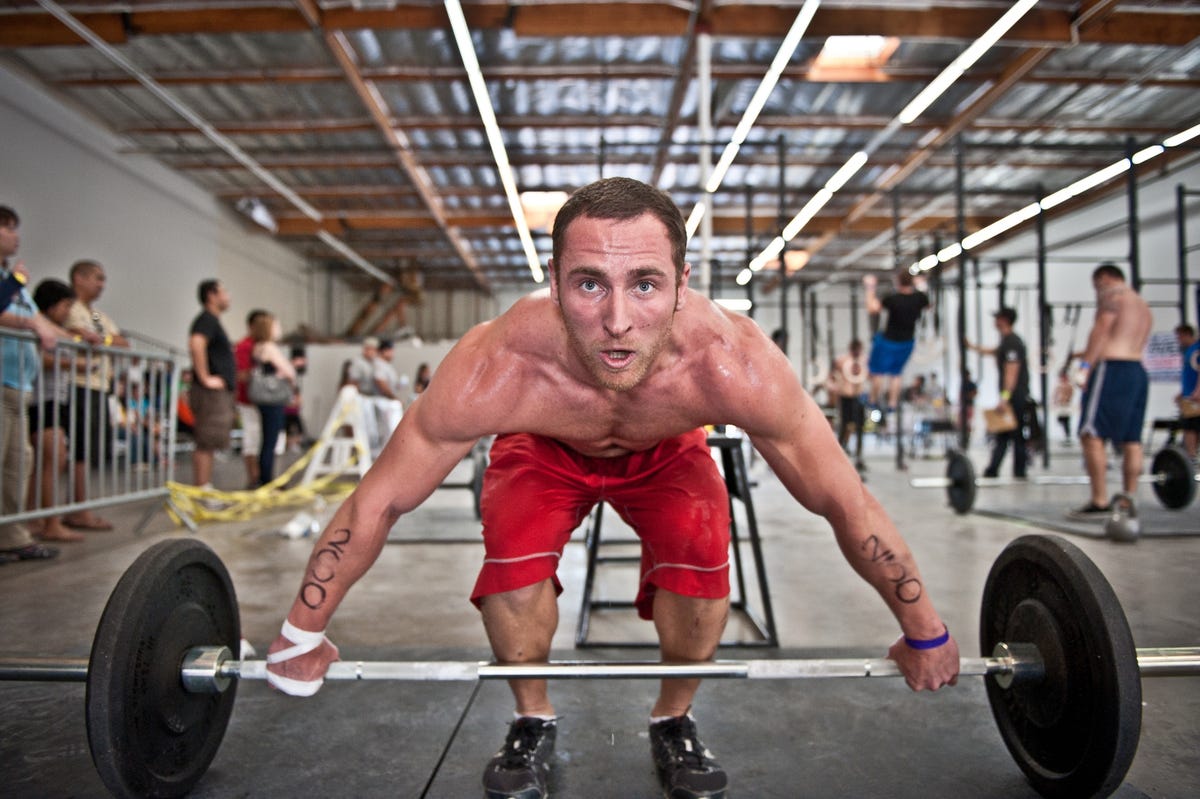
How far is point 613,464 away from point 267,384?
424 centimetres

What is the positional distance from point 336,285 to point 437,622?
1642 cm

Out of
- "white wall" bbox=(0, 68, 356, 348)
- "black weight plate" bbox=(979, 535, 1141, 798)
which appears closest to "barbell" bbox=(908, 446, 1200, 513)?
"black weight plate" bbox=(979, 535, 1141, 798)

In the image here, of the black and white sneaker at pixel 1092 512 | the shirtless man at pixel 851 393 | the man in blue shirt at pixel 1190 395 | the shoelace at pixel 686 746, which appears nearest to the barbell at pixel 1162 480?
the black and white sneaker at pixel 1092 512

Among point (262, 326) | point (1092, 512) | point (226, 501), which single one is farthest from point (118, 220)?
point (1092, 512)

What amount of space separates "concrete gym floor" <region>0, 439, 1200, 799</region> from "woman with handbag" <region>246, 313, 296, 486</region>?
6.88 feet

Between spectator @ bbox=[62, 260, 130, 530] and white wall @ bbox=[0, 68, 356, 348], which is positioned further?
white wall @ bbox=[0, 68, 356, 348]

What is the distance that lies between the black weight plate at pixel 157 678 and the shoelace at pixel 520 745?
22.6 inches

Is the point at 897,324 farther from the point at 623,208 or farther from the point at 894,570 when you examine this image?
the point at 623,208

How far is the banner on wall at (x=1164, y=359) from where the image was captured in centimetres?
998

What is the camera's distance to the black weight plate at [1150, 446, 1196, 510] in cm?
446

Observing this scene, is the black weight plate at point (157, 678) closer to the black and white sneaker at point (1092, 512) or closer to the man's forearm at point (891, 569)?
the man's forearm at point (891, 569)

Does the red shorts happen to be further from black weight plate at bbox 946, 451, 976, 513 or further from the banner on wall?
the banner on wall

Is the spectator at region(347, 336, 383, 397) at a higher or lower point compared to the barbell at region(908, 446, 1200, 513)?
higher

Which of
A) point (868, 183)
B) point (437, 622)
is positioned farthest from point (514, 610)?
point (868, 183)
